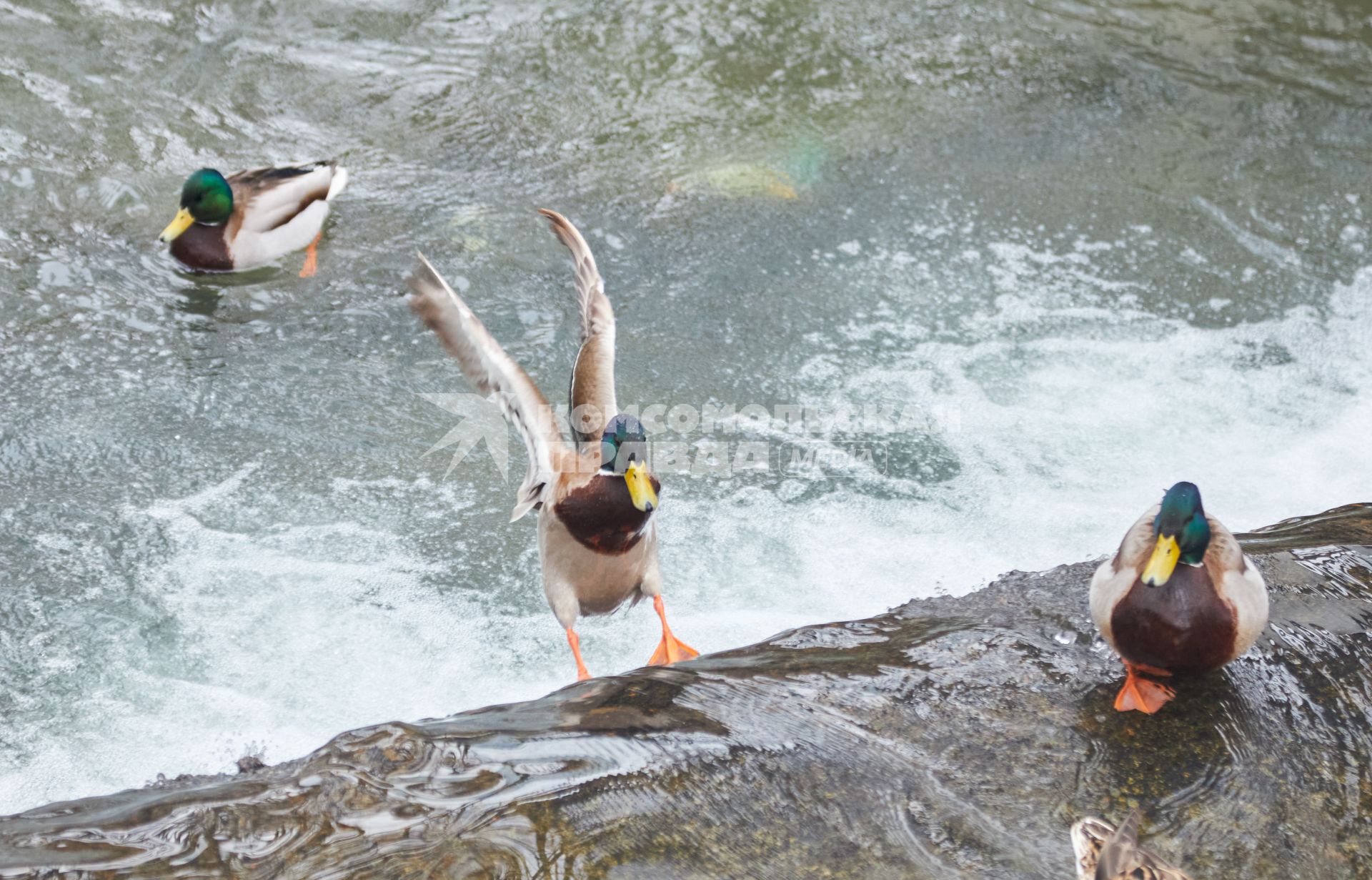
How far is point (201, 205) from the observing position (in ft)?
18.2

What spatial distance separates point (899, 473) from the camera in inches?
183

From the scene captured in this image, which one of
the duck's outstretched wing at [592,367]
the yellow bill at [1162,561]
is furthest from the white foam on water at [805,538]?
the yellow bill at [1162,561]

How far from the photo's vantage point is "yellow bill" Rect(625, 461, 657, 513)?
3277 mm

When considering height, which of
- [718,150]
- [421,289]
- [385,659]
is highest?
[421,289]

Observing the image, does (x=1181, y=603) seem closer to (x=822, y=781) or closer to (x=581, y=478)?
(x=822, y=781)

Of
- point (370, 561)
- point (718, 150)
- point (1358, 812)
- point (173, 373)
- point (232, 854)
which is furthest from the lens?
point (718, 150)

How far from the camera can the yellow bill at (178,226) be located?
5.46 m

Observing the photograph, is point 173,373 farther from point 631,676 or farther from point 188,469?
point 631,676

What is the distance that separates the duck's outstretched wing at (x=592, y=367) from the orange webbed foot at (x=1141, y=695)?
1.68m

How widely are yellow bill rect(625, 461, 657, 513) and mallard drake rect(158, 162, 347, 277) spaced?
282 cm

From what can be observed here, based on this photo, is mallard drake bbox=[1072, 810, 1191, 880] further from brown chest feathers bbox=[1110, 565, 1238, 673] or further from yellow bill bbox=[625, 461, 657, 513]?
yellow bill bbox=[625, 461, 657, 513]

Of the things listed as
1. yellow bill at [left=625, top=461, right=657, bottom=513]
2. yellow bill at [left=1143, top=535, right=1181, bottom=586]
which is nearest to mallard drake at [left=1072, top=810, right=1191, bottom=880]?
yellow bill at [left=1143, top=535, right=1181, bottom=586]

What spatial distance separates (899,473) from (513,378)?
1.65 metres

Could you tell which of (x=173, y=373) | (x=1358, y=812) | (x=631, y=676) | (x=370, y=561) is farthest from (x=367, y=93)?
(x=1358, y=812)
